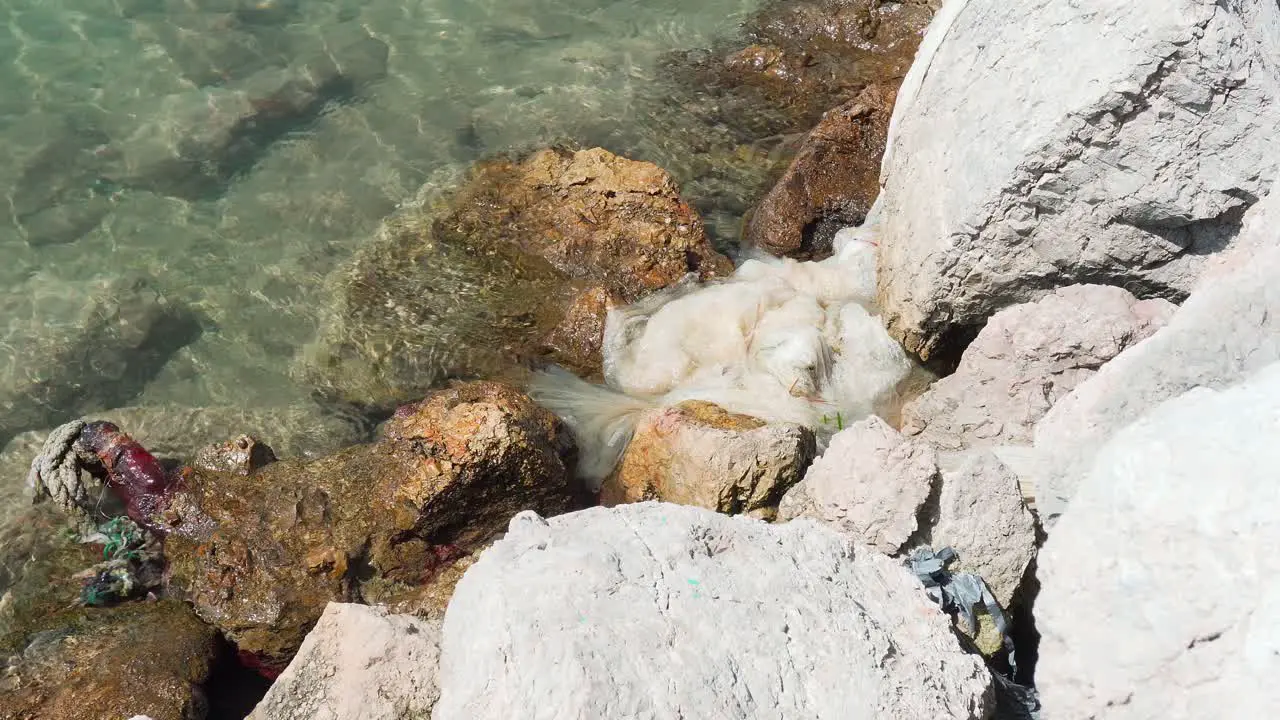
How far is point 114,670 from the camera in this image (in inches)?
198

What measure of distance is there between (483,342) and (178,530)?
7.92 feet

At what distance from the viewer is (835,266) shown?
7.34m

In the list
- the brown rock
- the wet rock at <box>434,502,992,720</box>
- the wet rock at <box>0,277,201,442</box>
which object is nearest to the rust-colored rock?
the brown rock

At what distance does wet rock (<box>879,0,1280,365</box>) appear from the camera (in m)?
4.69

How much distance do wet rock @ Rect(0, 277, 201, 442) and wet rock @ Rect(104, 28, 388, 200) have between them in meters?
1.29

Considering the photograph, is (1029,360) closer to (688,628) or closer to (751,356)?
(751,356)

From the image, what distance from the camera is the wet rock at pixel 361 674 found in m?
3.93

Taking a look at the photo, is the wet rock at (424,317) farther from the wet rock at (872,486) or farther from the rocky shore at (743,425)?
the wet rock at (872,486)

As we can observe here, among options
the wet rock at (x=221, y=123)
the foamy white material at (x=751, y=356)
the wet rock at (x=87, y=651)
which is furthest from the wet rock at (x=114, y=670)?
the wet rock at (x=221, y=123)

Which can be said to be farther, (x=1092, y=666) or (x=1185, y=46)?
(x=1185, y=46)

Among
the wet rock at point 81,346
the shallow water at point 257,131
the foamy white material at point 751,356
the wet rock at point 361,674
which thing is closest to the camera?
the wet rock at point 361,674

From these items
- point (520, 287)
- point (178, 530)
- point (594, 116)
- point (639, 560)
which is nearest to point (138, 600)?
point (178, 530)

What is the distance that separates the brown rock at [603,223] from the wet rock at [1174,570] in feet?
14.5

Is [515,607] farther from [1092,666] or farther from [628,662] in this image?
[1092,666]
